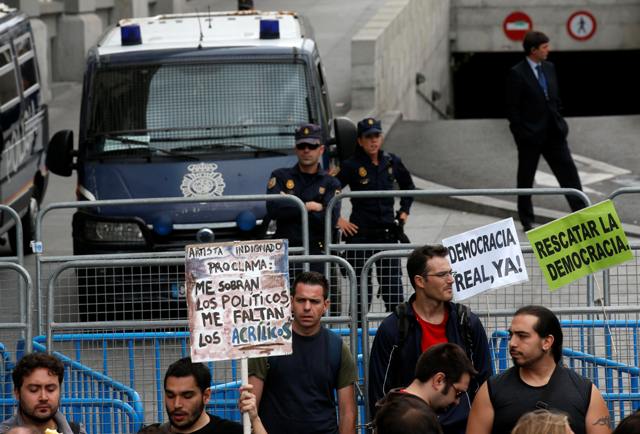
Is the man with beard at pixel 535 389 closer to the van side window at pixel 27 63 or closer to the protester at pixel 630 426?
the protester at pixel 630 426

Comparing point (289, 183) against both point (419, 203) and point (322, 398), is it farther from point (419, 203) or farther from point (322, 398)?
point (419, 203)

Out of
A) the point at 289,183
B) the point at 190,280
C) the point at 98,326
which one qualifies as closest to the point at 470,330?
the point at 190,280

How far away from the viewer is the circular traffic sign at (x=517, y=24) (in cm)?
3281

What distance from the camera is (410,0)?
2734cm

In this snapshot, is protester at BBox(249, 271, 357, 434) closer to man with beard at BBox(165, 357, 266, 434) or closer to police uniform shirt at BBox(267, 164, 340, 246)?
man with beard at BBox(165, 357, 266, 434)

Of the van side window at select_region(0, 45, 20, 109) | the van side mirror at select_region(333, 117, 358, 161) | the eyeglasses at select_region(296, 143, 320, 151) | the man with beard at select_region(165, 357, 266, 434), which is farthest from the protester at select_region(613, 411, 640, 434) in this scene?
the van side window at select_region(0, 45, 20, 109)

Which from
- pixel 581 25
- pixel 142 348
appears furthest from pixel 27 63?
pixel 581 25

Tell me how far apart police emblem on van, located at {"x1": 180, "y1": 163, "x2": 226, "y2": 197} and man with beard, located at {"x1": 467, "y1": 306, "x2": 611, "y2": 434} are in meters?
5.53

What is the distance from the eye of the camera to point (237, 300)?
7699 mm

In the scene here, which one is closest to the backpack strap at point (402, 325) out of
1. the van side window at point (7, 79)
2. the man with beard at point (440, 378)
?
the man with beard at point (440, 378)

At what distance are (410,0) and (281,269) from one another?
2000 centimetres

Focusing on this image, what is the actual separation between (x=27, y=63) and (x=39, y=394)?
9.96 metres

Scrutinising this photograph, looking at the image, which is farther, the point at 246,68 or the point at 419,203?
the point at 419,203

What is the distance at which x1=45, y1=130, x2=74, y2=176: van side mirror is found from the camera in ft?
42.4
